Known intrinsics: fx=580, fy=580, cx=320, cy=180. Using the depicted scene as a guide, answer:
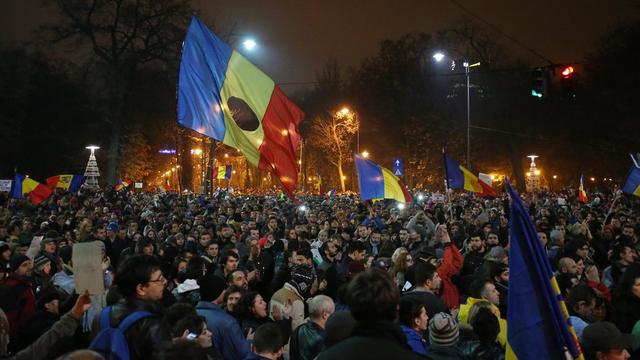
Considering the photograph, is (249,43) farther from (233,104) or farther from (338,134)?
(338,134)

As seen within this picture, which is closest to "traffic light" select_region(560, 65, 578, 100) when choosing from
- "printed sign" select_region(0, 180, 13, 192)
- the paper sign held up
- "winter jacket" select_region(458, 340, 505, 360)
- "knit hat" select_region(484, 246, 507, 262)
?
"knit hat" select_region(484, 246, 507, 262)

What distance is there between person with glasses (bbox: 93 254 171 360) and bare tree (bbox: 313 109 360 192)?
48.9 m

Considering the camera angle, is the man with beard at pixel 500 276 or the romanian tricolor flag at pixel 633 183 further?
the romanian tricolor flag at pixel 633 183

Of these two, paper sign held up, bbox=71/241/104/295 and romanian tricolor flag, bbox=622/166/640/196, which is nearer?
paper sign held up, bbox=71/241/104/295

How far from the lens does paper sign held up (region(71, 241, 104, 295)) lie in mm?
4332

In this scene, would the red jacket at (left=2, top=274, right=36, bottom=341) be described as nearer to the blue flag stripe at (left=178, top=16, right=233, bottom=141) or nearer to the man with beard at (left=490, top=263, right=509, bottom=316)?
the blue flag stripe at (left=178, top=16, right=233, bottom=141)

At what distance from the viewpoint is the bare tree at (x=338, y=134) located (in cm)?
5516

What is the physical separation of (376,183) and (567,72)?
7735 millimetres

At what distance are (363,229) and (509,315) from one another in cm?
853

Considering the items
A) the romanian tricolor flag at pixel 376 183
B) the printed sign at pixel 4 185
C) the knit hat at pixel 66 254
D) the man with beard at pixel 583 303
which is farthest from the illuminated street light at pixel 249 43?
the printed sign at pixel 4 185

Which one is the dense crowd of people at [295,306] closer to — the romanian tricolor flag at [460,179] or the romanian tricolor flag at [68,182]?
the romanian tricolor flag at [460,179]

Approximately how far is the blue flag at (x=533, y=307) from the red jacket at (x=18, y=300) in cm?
461

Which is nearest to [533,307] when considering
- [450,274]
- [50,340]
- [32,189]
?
[50,340]

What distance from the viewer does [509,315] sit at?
3.59 meters
